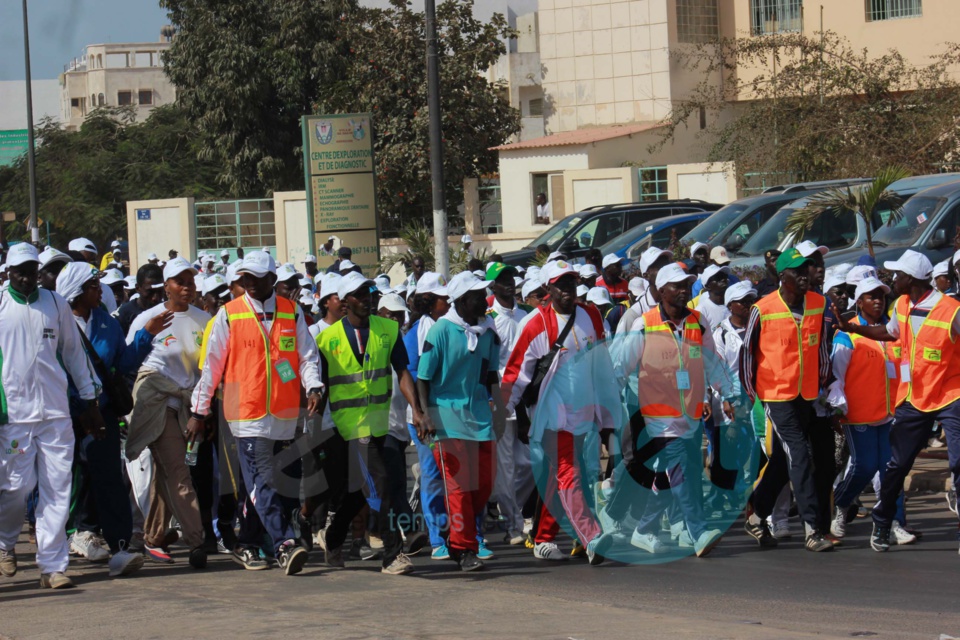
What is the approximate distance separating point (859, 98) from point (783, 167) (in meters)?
2.43

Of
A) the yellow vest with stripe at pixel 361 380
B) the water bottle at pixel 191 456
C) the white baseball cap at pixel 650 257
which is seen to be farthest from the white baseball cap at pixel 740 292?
the water bottle at pixel 191 456

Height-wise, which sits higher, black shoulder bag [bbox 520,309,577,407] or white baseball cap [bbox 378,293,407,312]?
white baseball cap [bbox 378,293,407,312]

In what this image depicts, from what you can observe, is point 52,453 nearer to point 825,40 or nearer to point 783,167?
point 783,167

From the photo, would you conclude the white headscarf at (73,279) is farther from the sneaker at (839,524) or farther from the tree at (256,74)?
the tree at (256,74)

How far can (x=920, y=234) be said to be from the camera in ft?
52.1

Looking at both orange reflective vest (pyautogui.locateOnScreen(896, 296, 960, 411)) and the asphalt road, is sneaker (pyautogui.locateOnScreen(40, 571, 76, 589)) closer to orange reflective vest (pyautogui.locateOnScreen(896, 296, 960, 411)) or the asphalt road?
the asphalt road

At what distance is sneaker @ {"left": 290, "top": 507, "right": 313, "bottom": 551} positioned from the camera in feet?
30.2

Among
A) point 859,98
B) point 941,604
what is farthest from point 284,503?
point 859,98

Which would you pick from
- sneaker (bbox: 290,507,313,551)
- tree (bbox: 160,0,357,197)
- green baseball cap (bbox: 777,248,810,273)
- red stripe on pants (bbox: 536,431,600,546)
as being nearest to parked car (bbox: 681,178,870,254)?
green baseball cap (bbox: 777,248,810,273)

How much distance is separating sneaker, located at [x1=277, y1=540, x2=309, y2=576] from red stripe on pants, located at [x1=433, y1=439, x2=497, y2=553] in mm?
924

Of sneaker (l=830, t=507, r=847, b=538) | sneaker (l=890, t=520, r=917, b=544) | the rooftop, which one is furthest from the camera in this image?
the rooftop

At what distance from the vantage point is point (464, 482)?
8.92 metres

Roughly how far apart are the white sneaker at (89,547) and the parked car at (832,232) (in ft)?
31.0

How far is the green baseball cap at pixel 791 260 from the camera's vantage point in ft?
30.3
